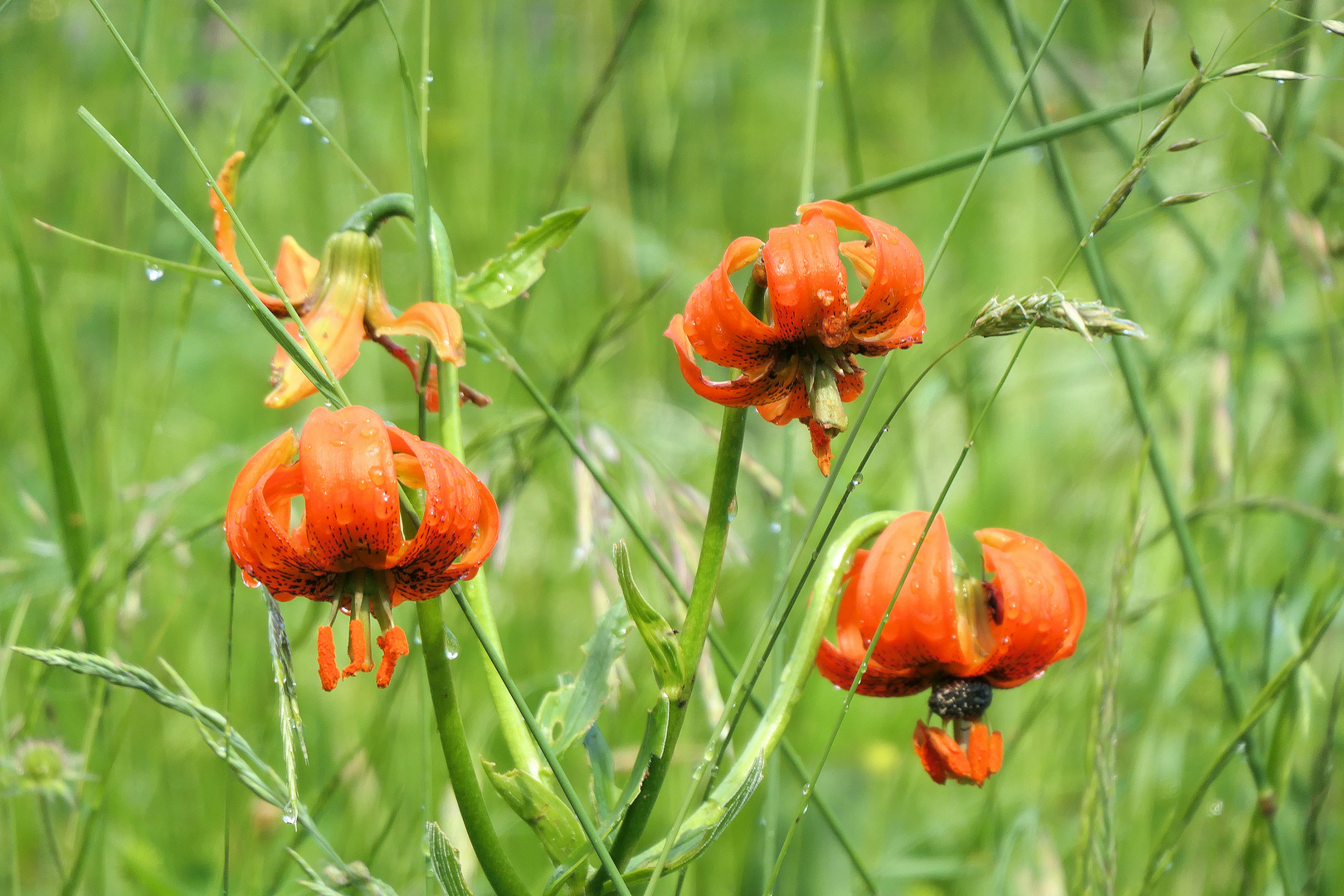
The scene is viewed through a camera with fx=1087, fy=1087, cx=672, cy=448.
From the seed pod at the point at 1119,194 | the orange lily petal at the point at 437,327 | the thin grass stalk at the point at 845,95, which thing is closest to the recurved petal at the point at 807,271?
the seed pod at the point at 1119,194

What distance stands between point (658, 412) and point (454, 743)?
6.28 feet

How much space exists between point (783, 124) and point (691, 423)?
265cm

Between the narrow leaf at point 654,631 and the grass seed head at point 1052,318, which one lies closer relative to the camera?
the grass seed head at point 1052,318

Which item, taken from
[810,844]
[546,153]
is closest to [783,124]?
[546,153]

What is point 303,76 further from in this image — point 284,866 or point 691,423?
point 691,423

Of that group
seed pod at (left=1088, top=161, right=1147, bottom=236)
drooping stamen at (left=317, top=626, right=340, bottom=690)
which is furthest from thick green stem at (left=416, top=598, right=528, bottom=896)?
seed pod at (left=1088, top=161, right=1147, bottom=236)

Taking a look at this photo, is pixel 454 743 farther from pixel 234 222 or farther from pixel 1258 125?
pixel 1258 125

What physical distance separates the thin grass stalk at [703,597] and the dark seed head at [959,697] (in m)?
0.34

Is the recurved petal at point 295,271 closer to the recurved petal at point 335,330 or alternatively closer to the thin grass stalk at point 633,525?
the recurved petal at point 335,330

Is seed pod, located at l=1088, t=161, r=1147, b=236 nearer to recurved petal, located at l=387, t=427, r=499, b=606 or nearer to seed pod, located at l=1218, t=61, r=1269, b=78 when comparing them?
seed pod, located at l=1218, t=61, r=1269, b=78

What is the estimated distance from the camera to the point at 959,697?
4.39ft

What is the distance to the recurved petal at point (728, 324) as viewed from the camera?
3.69ft

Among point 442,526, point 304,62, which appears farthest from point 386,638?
point 304,62

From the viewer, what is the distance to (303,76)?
1440 mm
